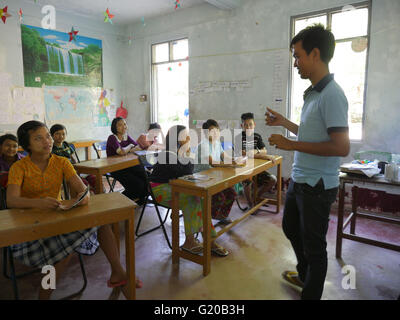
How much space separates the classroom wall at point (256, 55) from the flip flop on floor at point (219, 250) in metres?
2.05

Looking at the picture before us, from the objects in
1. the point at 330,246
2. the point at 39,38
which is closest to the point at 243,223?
the point at 330,246

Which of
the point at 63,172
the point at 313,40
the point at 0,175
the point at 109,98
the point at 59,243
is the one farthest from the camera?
the point at 109,98

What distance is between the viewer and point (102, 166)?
9.23 ft

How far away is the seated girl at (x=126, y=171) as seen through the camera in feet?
10.9

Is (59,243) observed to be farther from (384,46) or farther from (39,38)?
(39,38)

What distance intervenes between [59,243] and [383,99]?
361 centimetres

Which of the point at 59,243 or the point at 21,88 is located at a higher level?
the point at 21,88

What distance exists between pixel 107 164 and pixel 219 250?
1407mm

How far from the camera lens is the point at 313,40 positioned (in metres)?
1.44

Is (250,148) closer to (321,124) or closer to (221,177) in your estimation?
(221,177)

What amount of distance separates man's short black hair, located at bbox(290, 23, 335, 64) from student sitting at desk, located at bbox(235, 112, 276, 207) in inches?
77.5

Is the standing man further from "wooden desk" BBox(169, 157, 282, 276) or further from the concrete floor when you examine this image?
"wooden desk" BBox(169, 157, 282, 276)

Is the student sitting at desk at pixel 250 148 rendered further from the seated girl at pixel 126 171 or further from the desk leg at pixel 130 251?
the desk leg at pixel 130 251

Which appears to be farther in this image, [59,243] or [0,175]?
[0,175]
